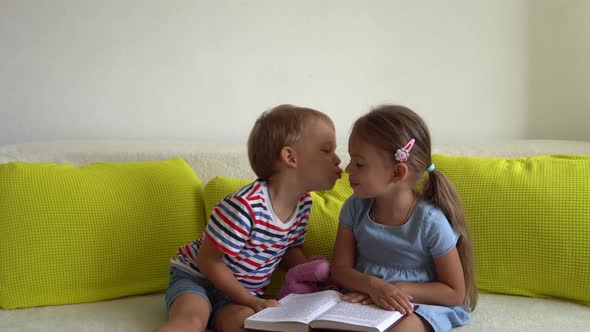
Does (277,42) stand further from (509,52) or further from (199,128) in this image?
(509,52)

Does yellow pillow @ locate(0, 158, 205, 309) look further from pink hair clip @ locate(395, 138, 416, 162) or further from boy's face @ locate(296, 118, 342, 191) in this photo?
pink hair clip @ locate(395, 138, 416, 162)

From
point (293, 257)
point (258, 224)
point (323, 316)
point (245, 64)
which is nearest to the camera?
point (323, 316)

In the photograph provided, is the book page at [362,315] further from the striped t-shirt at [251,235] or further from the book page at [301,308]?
the striped t-shirt at [251,235]

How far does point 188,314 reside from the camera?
5.07 ft

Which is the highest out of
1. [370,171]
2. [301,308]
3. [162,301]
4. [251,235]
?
[370,171]

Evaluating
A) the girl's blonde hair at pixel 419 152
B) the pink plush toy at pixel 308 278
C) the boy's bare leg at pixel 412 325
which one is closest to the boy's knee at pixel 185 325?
the pink plush toy at pixel 308 278

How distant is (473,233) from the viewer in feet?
5.74

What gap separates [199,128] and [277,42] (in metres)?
0.40

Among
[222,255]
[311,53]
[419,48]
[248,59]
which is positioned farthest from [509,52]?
[222,255]

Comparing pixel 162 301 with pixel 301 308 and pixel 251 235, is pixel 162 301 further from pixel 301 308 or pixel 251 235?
pixel 301 308

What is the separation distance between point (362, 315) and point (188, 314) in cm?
41

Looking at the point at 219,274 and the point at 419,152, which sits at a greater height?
the point at 419,152

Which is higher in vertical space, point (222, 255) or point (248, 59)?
point (248, 59)

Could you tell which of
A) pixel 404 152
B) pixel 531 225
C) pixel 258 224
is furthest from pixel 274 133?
pixel 531 225
